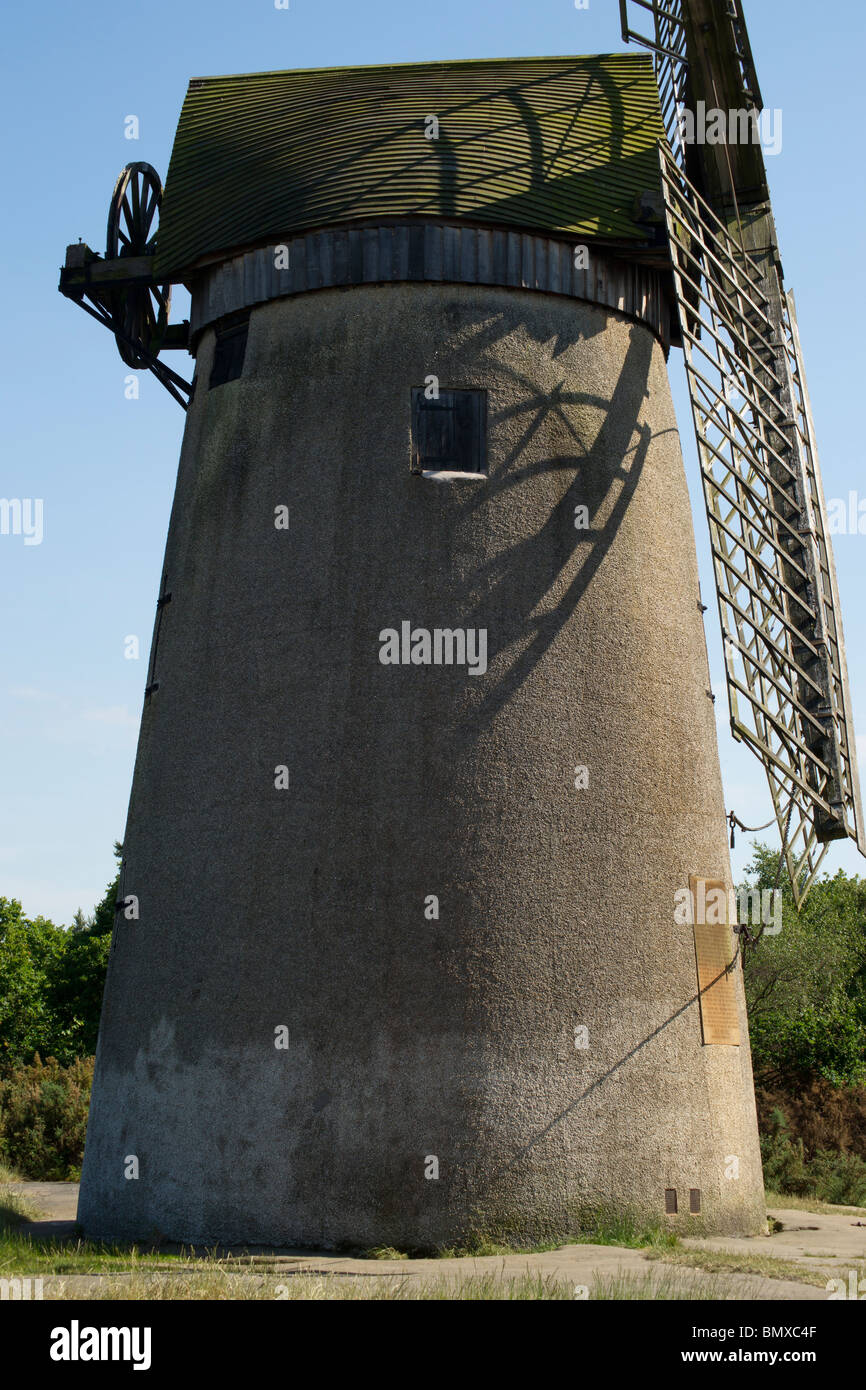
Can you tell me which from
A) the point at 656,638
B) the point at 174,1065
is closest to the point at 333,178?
the point at 656,638

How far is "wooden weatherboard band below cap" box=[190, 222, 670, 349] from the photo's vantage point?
1383 centimetres

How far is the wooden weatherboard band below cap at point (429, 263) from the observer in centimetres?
1383

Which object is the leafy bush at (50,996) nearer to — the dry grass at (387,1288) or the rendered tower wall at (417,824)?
the rendered tower wall at (417,824)

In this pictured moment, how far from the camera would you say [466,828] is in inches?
489

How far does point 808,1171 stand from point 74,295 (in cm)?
1393

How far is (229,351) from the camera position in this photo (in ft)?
49.5

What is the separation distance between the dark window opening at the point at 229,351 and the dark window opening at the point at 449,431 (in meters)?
2.32

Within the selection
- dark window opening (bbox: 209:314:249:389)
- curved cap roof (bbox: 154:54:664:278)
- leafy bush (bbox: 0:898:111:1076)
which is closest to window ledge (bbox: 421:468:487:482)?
curved cap roof (bbox: 154:54:664:278)

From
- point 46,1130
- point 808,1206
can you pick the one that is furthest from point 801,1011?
point 46,1130

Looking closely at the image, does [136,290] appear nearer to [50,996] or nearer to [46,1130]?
[46,1130]

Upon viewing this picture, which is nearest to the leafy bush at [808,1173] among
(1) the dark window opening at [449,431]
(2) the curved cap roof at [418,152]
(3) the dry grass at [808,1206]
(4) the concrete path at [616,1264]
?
(3) the dry grass at [808,1206]

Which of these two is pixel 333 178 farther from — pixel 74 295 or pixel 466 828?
pixel 466 828
